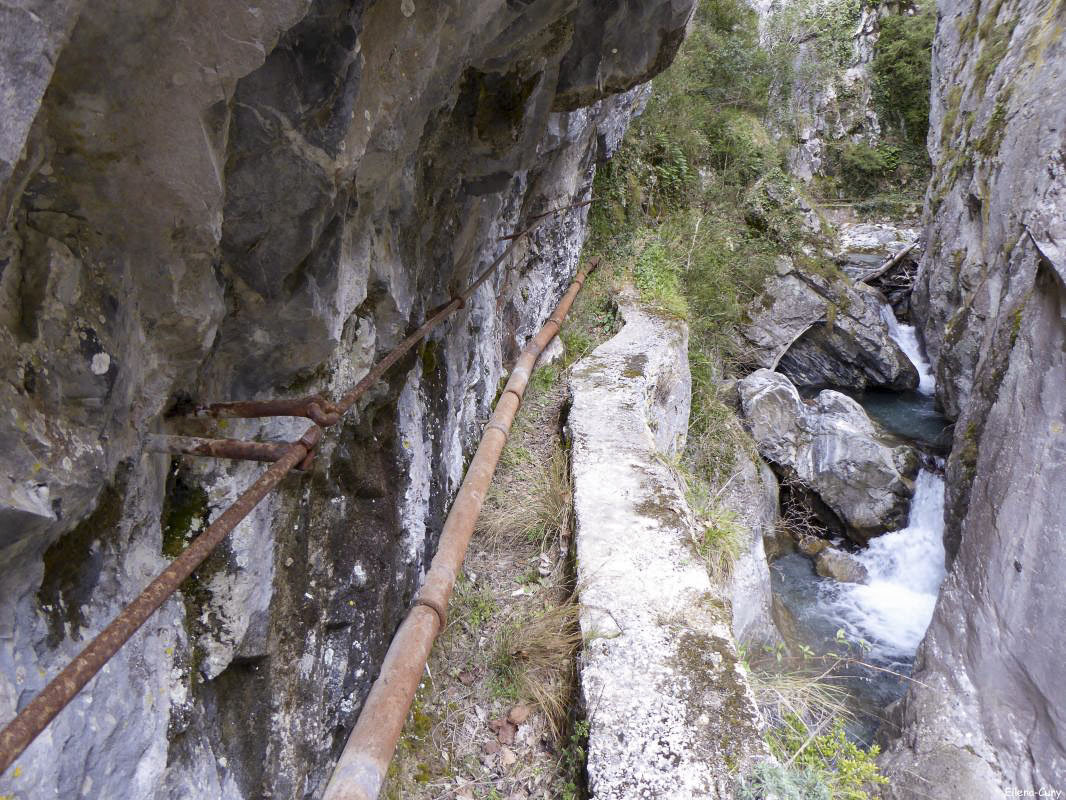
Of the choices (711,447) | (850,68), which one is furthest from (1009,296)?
(850,68)

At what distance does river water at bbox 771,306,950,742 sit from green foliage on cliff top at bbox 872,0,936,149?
44.9 feet

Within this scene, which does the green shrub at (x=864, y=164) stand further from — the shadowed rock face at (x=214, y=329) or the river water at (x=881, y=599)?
the shadowed rock face at (x=214, y=329)

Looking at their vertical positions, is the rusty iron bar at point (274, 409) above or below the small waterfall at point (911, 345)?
below

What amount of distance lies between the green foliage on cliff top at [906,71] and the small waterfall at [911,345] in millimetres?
8807

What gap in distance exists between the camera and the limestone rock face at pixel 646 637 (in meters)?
2.27

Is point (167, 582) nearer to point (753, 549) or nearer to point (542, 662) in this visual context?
point (542, 662)

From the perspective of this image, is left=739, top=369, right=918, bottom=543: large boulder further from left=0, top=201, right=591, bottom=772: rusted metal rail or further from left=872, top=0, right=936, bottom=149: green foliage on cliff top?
left=872, top=0, right=936, bottom=149: green foliage on cliff top

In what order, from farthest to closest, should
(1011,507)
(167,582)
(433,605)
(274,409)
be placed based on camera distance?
(1011,507)
(433,605)
(274,409)
(167,582)

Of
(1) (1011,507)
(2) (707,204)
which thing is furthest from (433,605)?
(2) (707,204)

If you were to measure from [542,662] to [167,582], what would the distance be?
7.23 ft

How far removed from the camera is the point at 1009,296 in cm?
594

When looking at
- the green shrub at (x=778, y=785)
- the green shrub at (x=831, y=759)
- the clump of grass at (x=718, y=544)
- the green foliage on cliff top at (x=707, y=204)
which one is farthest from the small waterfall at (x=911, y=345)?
the green shrub at (x=778, y=785)

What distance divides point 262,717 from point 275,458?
2.82 ft

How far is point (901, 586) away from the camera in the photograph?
287 inches
